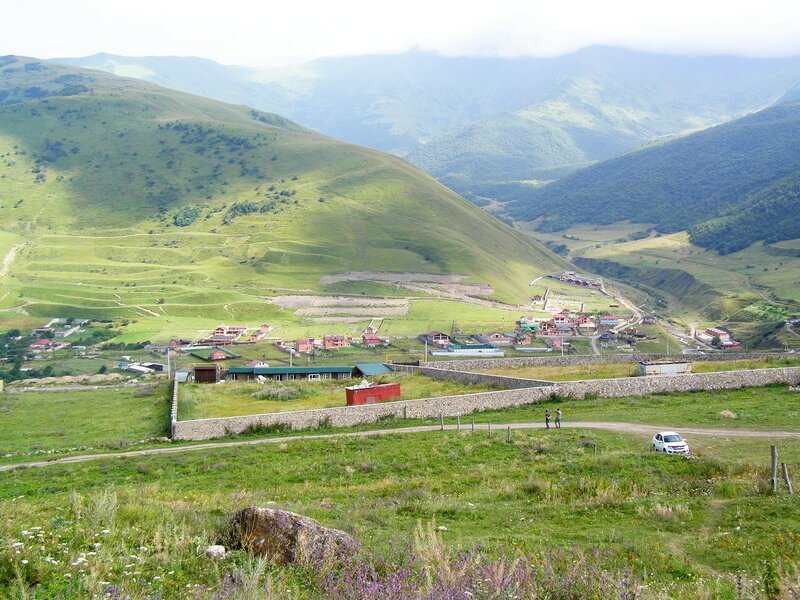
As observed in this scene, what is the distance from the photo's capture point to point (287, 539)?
9.13m

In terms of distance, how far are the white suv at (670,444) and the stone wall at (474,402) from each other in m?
10.5

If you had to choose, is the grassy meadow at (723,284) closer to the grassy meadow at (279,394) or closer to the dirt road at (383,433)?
the grassy meadow at (279,394)

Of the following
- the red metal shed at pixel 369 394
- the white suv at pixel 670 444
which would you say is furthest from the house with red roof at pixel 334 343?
the white suv at pixel 670 444

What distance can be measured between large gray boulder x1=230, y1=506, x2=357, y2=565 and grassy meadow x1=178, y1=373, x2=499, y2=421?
25.7 m

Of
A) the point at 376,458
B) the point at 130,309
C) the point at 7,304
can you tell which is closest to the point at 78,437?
the point at 376,458

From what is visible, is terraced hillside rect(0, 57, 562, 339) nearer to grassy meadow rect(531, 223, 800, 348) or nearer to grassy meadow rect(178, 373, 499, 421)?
grassy meadow rect(531, 223, 800, 348)

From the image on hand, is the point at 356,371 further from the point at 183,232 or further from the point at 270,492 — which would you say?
the point at 183,232

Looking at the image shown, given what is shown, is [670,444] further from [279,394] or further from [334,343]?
[334,343]

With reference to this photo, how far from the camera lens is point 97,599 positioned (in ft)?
21.9

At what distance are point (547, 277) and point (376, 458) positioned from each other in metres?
130

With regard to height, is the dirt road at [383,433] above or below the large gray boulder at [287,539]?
below

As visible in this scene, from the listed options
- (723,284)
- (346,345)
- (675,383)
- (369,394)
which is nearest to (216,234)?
(346,345)

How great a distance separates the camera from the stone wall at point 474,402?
99.7ft

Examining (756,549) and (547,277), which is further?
(547,277)
